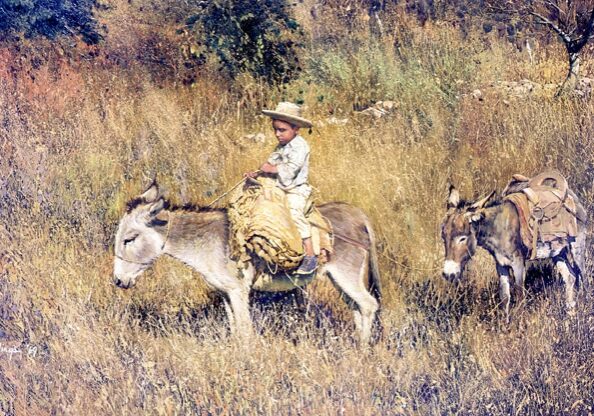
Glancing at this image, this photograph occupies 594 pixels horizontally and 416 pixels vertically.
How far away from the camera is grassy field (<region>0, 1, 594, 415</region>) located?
6863 mm

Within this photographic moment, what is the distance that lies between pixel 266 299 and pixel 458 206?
1.61 m

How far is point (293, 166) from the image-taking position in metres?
6.83

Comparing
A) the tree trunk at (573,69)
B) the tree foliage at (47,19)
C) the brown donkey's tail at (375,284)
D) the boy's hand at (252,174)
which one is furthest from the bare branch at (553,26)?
the tree foliage at (47,19)

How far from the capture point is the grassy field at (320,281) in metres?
6.86

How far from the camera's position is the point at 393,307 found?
703 centimetres

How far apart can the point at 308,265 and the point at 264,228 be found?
1.47ft

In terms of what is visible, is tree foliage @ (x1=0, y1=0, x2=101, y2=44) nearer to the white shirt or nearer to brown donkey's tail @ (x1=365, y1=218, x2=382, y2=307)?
the white shirt

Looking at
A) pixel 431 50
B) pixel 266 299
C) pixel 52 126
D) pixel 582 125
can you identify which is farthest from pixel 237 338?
pixel 582 125

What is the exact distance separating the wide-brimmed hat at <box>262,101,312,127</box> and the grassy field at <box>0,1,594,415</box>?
0.14m

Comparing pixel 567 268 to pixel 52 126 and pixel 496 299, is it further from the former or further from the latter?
pixel 52 126

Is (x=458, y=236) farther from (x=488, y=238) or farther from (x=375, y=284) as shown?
(x=375, y=284)

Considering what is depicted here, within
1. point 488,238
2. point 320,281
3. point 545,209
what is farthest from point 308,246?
point 545,209
